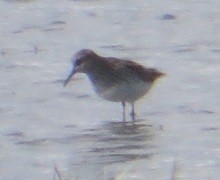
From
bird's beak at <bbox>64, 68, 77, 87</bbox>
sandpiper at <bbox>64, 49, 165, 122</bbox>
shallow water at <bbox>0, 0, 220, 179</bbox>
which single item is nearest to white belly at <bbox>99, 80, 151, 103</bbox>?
sandpiper at <bbox>64, 49, 165, 122</bbox>

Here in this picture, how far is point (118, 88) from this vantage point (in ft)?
41.2

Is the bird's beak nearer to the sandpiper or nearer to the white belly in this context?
the sandpiper

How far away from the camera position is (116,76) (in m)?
12.8

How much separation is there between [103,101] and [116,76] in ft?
1.01

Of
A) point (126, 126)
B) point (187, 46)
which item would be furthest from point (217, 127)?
point (187, 46)

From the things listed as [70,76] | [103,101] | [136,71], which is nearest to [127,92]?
[136,71]

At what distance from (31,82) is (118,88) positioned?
111 cm

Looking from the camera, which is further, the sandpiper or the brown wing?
the brown wing

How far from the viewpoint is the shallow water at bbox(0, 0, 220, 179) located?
35.0ft

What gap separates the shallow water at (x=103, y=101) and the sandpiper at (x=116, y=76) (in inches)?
7.6

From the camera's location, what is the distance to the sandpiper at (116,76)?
12453mm

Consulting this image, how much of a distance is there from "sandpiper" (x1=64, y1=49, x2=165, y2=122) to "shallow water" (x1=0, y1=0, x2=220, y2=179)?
0.19 metres

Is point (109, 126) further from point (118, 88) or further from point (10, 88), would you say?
point (10, 88)

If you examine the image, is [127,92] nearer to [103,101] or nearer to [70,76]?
[103,101]
